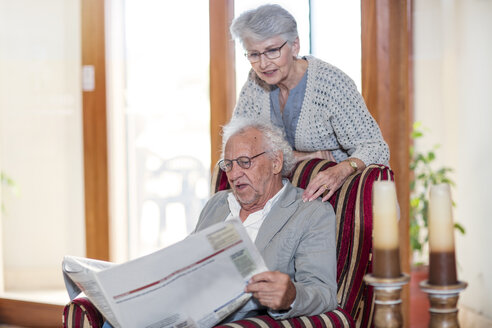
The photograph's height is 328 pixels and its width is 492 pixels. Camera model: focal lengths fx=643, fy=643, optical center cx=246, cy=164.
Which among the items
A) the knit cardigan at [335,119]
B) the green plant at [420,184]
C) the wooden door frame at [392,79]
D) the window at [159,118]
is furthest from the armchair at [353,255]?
the window at [159,118]

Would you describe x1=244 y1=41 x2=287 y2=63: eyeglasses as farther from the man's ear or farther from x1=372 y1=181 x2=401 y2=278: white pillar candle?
x1=372 y1=181 x2=401 y2=278: white pillar candle

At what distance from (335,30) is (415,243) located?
1110mm

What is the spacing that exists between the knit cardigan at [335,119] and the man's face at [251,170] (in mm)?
293

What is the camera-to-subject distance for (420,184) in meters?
3.28

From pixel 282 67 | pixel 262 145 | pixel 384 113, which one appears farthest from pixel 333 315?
pixel 384 113

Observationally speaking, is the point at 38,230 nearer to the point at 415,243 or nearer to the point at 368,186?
the point at 415,243

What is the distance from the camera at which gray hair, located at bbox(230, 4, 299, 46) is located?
1967mm

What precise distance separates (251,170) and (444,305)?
1.01m

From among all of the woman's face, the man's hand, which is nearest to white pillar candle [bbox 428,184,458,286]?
the man's hand

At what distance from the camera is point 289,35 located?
2.01m

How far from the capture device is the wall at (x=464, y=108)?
2.83 metres

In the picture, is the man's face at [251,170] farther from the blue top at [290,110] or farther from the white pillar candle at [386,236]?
the white pillar candle at [386,236]

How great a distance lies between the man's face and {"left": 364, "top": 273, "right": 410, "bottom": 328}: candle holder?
947 millimetres

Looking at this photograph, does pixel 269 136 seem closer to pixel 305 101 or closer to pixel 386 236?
pixel 305 101
